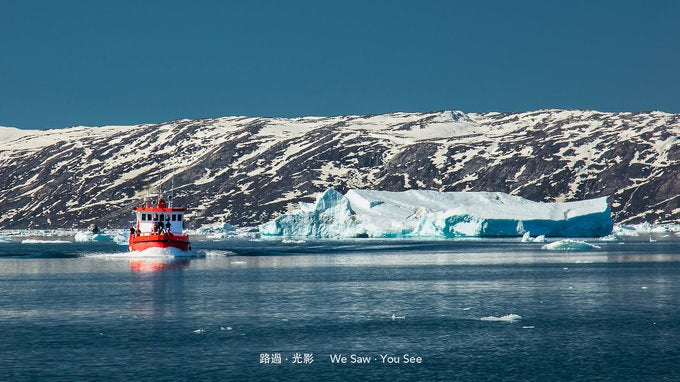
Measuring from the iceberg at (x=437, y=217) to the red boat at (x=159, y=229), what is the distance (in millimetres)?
47580

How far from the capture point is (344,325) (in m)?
38.3

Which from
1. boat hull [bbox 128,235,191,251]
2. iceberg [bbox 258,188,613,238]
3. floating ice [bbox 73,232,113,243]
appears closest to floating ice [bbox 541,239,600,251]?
iceberg [bbox 258,188,613,238]

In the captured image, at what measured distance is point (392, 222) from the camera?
14962cm

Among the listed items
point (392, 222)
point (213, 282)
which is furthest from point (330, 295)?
point (392, 222)

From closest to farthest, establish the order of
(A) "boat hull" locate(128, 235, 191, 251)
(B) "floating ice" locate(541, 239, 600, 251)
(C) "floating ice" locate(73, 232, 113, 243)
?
(A) "boat hull" locate(128, 235, 191, 251) < (B) "floating ice" locate(541, 239, 600, 251) < (C) "floating ice" locate(73, 232, 113, 243)

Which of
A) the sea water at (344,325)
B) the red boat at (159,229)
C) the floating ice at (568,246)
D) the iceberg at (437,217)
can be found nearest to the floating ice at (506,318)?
the sea water at (344,325)

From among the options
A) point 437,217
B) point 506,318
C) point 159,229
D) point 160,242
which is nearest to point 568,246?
point 437,217

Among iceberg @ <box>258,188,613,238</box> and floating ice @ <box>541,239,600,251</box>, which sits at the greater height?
iceberg @ <box>258,188,613,238</box>

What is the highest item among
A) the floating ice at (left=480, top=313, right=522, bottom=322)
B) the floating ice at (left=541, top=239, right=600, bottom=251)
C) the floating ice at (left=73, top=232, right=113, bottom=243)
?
the floating ice at (left=73, top=232, right=113, bottom=243)

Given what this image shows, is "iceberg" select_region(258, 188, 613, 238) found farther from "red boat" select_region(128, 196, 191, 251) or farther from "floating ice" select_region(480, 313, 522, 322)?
"floating ice" select_region(480, 313, 522, 322)

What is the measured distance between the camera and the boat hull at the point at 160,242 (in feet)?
313

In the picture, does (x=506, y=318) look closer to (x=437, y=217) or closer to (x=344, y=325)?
(x=344, y=325)

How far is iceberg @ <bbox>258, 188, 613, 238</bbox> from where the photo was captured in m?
141

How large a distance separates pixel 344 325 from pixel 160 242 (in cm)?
5980
